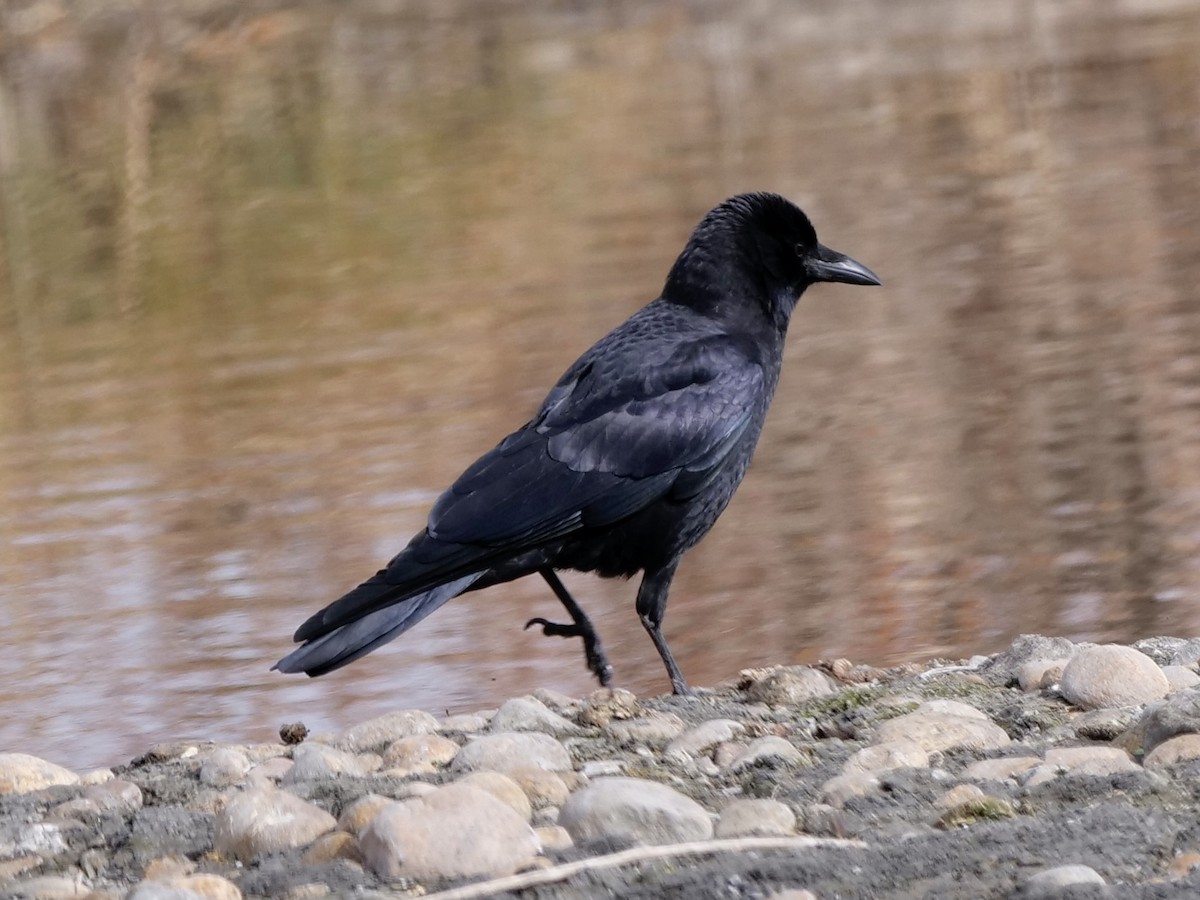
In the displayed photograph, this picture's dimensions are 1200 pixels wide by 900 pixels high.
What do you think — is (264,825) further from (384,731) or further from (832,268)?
(832,268)

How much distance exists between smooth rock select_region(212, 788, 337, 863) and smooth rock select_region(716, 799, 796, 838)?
806 mm

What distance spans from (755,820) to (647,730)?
1.04m

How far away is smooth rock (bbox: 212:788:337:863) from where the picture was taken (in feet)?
12.4

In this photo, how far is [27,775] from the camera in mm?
4691

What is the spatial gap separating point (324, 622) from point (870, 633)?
80.5 inches

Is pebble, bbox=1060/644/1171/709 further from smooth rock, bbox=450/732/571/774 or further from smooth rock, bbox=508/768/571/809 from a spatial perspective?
smooth rock, bbox=508/768/571/809

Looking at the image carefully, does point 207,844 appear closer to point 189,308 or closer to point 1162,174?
point 189,308

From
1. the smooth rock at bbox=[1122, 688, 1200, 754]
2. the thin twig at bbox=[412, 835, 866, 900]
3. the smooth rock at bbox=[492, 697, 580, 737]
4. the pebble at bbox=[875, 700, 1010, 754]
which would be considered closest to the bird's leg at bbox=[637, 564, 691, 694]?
the smooth rock at bbox=[492, 697, 580, 737]

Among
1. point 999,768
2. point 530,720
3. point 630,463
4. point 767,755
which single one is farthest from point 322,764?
point 999,768

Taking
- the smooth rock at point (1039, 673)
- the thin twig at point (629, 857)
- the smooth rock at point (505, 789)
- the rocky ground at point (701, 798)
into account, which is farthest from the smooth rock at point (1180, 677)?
the smooth rock at point (505, 789)

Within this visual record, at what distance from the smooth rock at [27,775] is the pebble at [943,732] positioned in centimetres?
198

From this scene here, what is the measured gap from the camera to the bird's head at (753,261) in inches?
227

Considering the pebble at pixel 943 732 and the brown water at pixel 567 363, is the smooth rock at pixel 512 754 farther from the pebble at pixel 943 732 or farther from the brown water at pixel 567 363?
the brown water at pixel 567 363

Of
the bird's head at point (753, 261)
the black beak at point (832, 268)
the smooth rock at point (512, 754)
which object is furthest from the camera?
the black beak at point (832, 268)
